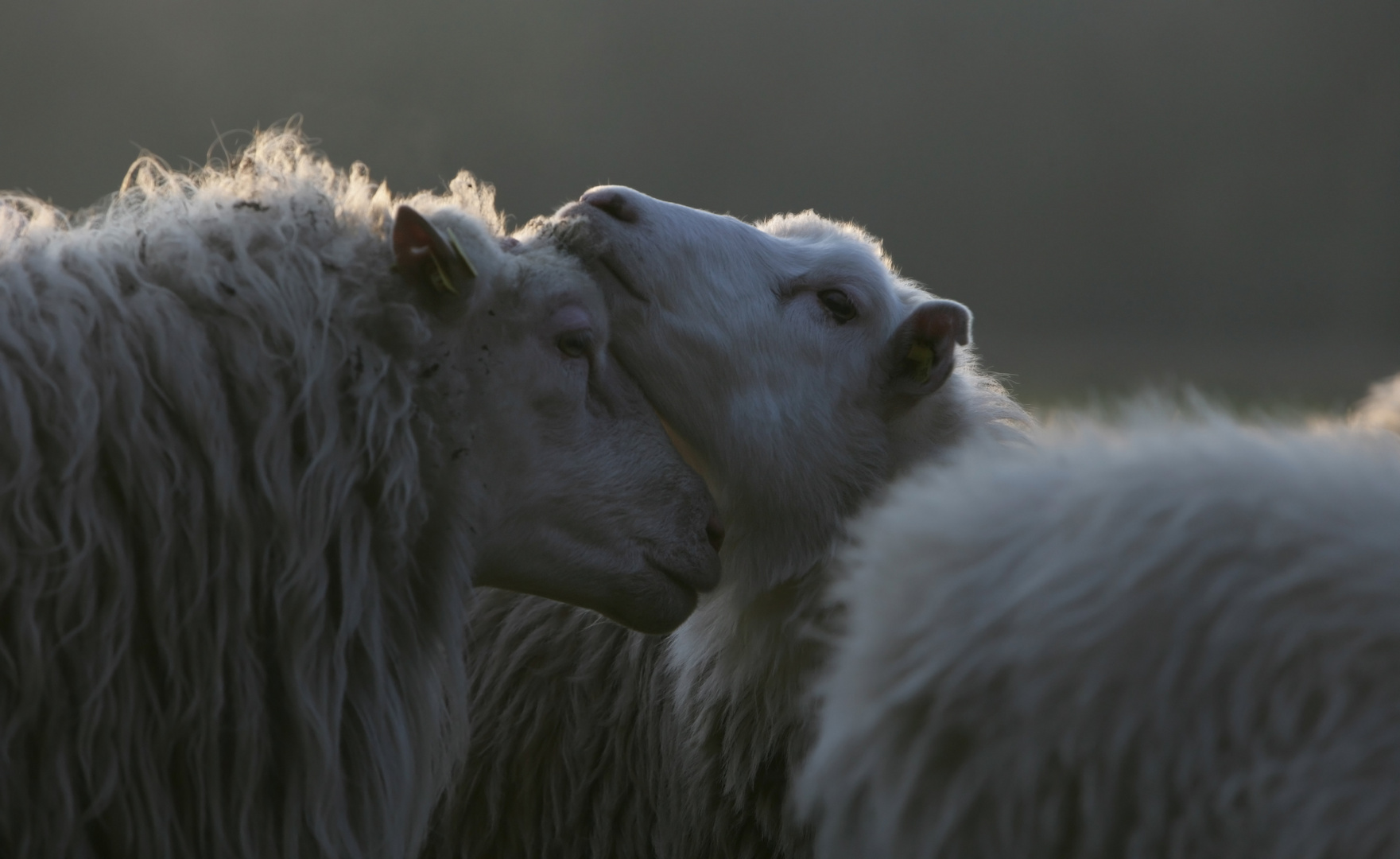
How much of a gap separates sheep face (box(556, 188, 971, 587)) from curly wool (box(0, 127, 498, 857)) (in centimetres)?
54

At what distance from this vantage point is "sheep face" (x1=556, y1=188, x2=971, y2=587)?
2.22 m

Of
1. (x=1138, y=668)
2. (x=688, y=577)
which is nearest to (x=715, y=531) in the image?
(x=688, y=577)

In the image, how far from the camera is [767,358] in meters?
2.31

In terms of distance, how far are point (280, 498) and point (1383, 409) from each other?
159cm

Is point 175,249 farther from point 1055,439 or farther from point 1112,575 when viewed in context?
point 1112,575

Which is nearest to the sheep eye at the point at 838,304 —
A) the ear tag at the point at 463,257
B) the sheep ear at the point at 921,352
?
the sheep ear at the point at 921,352

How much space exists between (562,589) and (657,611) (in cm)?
17

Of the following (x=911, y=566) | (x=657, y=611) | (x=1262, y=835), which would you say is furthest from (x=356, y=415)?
(x=1262, y=835)

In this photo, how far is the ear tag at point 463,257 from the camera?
173 cm

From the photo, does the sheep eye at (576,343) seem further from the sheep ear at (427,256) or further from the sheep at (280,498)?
the sheep ear at (427,256)

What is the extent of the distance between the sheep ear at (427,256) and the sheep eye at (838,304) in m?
0.88

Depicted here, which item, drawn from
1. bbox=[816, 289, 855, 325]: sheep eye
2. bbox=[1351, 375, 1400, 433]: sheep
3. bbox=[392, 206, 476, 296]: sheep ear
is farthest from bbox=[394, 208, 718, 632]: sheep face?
bbox=[1351, 375, 1400, 433]: sheep

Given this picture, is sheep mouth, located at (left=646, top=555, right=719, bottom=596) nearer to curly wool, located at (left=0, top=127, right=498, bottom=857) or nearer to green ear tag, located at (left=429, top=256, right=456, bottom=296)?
curly wool, located at (left=0, top=127, right=498, bottom=857)

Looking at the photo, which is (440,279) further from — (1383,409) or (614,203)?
(1383,409)
